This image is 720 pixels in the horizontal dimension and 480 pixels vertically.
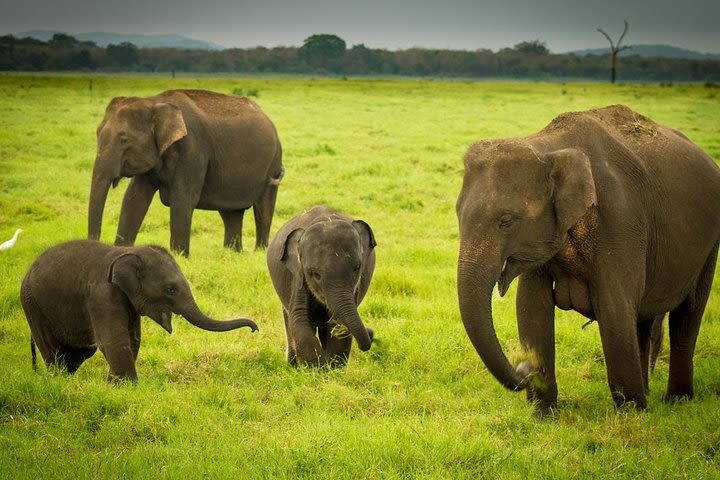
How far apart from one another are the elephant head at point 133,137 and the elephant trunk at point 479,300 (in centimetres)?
674

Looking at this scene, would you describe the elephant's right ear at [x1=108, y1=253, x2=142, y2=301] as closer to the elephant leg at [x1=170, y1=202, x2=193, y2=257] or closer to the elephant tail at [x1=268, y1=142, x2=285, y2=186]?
the elephant leg at [x1=170, y1=202, x2=193, y2=257]

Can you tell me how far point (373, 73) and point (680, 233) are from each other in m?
134

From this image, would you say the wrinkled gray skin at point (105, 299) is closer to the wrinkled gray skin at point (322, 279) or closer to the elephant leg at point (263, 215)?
the wrinkled gray skin at point (322, 279)

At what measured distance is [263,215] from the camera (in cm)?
1302

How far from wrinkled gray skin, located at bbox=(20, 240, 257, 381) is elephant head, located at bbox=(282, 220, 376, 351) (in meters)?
0.59

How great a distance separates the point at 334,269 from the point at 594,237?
6.40 feet

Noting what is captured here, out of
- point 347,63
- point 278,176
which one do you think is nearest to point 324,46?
point 347,63

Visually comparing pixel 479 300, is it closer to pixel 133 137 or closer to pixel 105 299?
pixel 105 299

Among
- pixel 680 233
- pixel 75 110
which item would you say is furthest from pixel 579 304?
pixel 75 110

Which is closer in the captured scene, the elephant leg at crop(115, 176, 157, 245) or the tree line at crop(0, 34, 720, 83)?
the elephant leg at crop(115, 176, 157, 245)

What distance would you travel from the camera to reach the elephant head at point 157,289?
6.48 m

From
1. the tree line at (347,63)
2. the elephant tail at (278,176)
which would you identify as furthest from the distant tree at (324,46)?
the elephant tail at (278,176)

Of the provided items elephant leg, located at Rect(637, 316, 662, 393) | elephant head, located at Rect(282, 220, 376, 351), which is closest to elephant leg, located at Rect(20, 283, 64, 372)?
elephant head, located at Rect(282, 220, 376, 351)

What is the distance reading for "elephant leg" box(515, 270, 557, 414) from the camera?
5.93m
